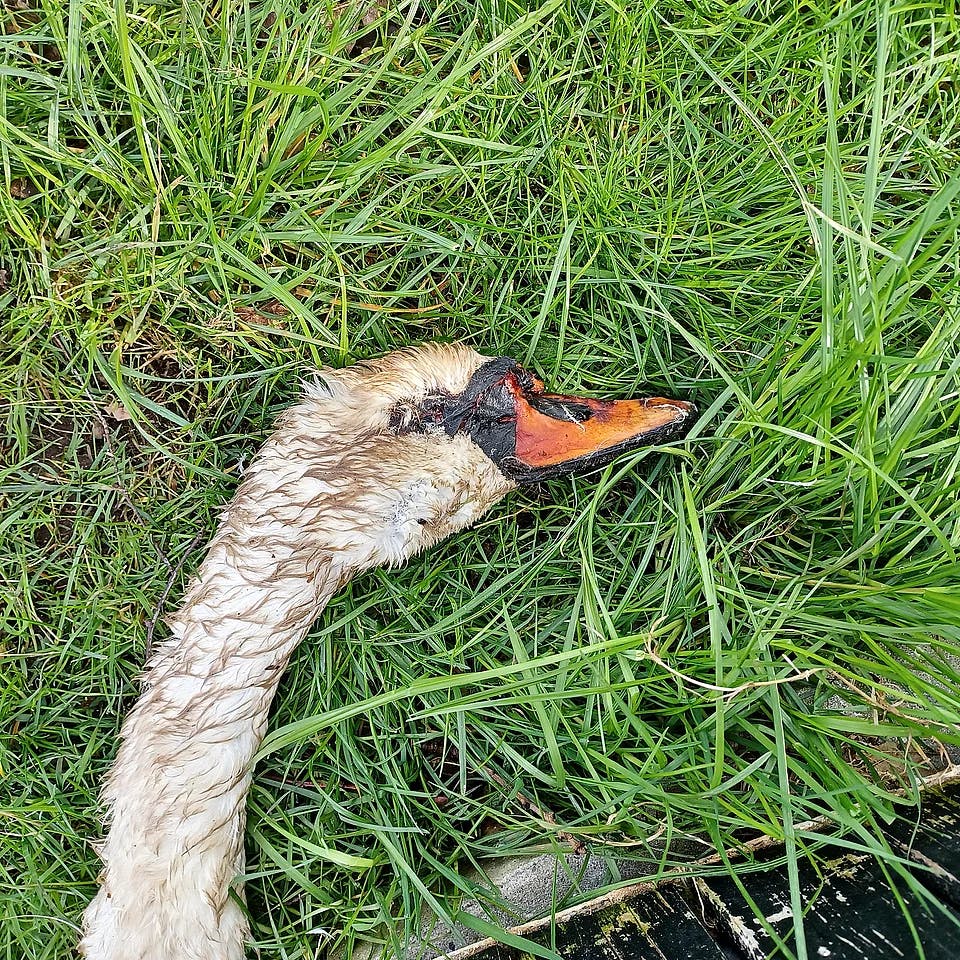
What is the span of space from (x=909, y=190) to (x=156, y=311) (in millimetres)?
2542

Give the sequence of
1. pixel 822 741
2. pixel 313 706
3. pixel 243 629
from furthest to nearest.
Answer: pixel 313 706, pixel 822 741, pixel 243 629

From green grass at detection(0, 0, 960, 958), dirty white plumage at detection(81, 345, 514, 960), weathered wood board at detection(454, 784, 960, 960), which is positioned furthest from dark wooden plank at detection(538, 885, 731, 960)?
dirty white plumage at detection(81, 345, 514, 960)

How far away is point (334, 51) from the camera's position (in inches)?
85.4

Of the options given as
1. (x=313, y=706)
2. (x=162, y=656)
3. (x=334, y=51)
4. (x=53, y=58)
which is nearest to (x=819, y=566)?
(x=313, y=706)

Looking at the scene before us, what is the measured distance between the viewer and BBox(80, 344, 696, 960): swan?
1961 millimetres

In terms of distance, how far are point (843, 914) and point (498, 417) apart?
1.61 metres

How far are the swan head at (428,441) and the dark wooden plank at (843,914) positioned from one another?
4.29 feet

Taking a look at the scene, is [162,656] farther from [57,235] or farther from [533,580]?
[57,235]

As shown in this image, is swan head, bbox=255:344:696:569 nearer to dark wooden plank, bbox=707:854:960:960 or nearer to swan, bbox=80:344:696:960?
swan, bbox=80:344:696:960

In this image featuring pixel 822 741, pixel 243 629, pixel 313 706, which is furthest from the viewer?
pixel 313 706

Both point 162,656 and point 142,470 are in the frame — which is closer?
point 162,656

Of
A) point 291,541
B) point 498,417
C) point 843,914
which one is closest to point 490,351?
point 498,417

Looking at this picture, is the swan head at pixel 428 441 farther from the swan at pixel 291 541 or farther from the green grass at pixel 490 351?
the green grass at pixel 490 351

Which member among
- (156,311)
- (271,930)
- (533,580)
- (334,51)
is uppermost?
(334,51)
